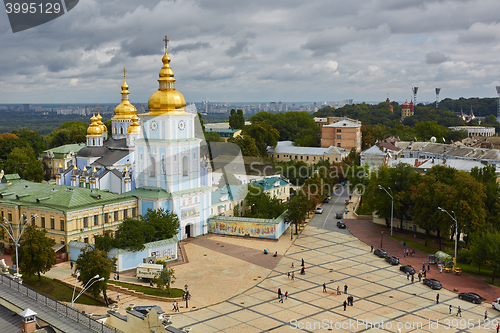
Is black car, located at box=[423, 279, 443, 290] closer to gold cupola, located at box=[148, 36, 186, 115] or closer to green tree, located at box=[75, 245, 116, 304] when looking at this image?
green tree, located at box=[75, 245, 116, 304]

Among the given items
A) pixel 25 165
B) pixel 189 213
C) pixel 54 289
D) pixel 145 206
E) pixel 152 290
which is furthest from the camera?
pixel 25 165

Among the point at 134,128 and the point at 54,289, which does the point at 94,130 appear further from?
the point at 54,289

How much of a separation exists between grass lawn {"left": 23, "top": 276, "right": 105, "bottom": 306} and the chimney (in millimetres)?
14420

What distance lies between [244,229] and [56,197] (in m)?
18.0

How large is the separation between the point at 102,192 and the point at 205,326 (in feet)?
69.5

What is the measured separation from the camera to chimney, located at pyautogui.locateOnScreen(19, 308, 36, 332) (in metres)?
16.3

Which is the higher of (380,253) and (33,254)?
(33,254)

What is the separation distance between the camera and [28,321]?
16422mm

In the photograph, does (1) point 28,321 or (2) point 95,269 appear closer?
(1) point 28,321

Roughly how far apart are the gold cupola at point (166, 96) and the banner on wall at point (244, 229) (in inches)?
487

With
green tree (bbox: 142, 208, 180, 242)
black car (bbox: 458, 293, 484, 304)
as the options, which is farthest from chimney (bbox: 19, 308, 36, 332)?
black car (bbox: 458, 293, 484, 304)

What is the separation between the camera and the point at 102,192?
44.6 m

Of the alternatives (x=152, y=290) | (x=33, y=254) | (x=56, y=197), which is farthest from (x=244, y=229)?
(x=33, y=254)

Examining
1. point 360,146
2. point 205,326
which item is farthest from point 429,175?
point 360,146
